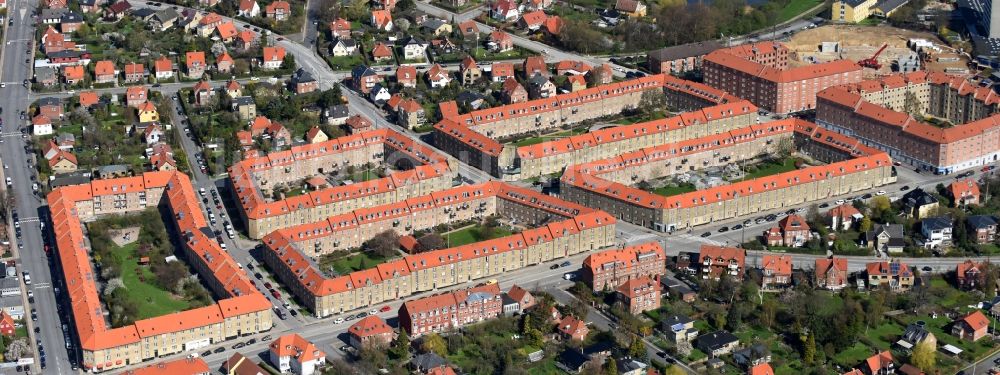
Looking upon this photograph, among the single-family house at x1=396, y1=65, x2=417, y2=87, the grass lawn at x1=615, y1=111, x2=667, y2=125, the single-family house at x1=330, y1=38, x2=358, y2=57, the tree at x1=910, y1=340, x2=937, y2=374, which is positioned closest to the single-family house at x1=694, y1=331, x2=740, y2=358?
the tree at x1=910, y1=340, x2=937, y2=374

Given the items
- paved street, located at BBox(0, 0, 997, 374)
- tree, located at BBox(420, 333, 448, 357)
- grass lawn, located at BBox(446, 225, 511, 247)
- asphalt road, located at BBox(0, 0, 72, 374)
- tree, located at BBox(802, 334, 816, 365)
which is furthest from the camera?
grass lawn, located at BBox(446, 225, 511, 247)

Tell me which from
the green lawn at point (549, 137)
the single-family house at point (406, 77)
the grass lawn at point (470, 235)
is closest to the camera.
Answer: the grass lawn at point (470, 235)

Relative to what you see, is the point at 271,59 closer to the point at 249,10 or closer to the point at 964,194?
the point at 249,10

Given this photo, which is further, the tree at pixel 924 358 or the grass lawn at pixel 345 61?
the grass lawn at pixel 345 61

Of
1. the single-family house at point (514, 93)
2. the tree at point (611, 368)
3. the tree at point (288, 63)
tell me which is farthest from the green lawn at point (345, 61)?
the tree at point (611, 368)

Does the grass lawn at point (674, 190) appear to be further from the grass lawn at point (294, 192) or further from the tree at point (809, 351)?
the tree at point (809, 351)

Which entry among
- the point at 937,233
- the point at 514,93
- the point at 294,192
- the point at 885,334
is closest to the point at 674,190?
the point at 937,233

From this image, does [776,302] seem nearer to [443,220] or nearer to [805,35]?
[443,220]

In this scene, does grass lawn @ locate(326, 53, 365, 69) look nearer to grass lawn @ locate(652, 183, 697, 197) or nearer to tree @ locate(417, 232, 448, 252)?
grass lawn @ locate(652, 183, 697, 197)
